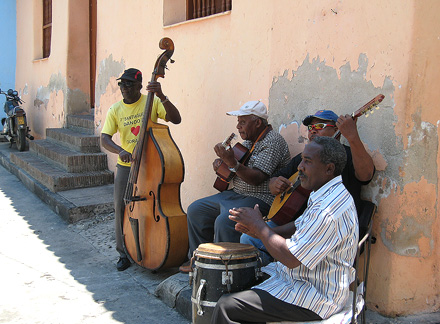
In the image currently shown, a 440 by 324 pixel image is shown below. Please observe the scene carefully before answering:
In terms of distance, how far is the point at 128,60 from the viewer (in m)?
6.62

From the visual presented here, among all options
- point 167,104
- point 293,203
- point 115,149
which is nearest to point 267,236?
point 293,203

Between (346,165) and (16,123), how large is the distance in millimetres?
8402

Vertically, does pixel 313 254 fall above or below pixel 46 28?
below

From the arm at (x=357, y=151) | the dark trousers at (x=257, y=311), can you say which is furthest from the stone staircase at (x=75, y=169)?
the dark trousers at (x=257, y=311)

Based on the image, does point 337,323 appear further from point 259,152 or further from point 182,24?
point 182,24

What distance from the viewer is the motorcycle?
982cm

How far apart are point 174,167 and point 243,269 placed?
4.87 feet

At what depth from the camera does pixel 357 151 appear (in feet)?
9.84

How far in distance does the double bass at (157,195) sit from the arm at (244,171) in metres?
0.47

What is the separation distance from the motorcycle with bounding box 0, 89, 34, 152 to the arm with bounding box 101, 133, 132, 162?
5.88m

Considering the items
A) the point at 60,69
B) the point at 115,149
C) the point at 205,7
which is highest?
the point at 205,7

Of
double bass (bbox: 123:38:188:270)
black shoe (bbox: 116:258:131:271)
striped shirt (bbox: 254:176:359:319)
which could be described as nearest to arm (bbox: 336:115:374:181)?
striped shirt (bbox: 254:176:359:319)

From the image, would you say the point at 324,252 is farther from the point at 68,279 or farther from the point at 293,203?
the point at 68,279

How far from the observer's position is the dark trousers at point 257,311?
2.40m
